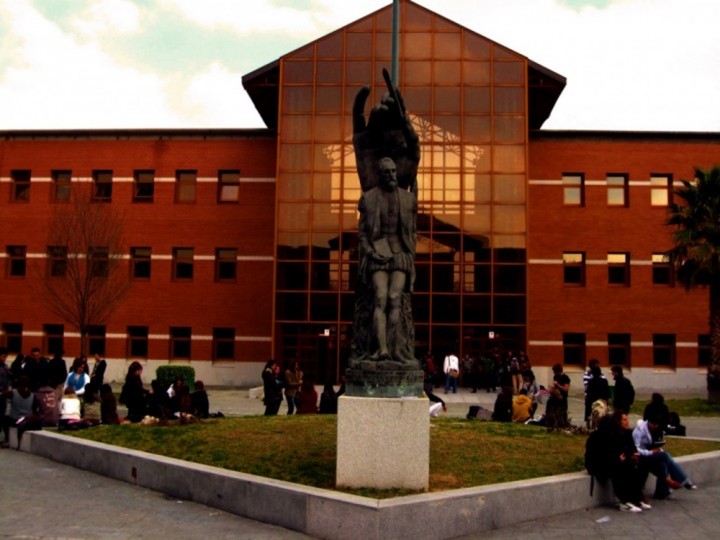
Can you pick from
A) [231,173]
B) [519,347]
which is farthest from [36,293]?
[519,347]

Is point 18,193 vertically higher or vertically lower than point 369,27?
lower

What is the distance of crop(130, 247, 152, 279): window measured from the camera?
1499 inches

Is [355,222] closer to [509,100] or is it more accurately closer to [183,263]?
[509,100]

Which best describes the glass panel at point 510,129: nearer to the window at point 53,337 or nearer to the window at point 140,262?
the window at point 140,262

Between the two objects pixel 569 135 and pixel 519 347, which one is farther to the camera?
pixel 569 135

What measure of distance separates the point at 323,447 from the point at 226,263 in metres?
27.2

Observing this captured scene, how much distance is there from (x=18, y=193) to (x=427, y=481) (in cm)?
3617

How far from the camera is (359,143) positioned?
10594 mm

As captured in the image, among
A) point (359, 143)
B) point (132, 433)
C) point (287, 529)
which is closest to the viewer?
point (287, 529)

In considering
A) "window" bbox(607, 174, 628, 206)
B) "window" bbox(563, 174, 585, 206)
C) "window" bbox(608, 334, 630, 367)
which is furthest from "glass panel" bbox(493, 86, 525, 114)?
"window" bbox(608, 334, 630, 367)

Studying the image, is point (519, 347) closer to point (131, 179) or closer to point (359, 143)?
point (131, 179)

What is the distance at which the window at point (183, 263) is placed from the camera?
125ft

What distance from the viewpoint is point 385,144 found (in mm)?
10477

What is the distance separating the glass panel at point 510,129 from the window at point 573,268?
6627mm
